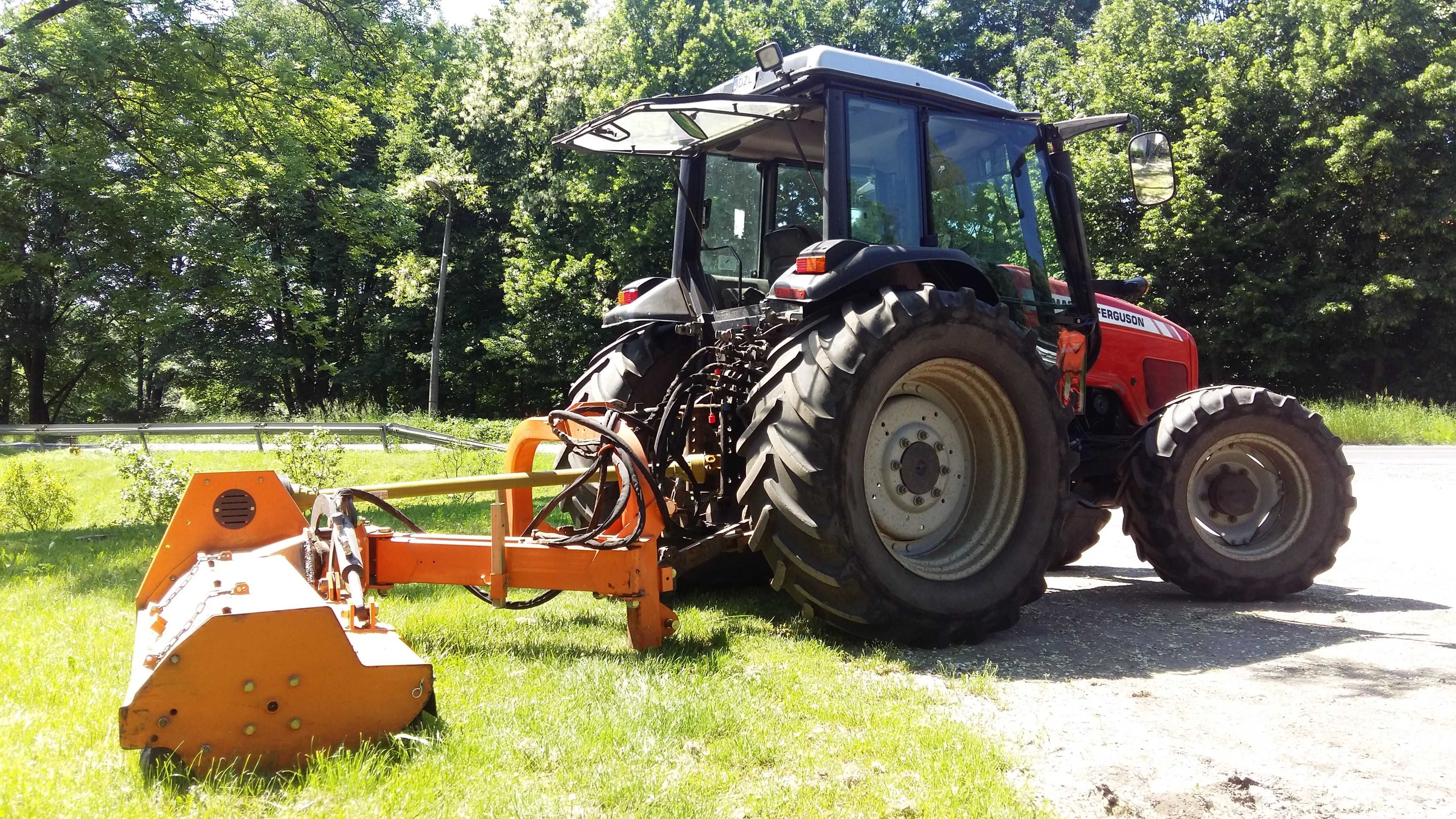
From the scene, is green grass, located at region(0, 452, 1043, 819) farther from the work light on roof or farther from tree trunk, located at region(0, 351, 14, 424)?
tree trunk, located at region(0, 351, 14, 424)

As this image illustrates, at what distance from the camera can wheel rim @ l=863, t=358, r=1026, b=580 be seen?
4352mm

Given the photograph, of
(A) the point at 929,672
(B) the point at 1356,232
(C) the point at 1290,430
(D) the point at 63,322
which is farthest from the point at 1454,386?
(D) the point at 63,322

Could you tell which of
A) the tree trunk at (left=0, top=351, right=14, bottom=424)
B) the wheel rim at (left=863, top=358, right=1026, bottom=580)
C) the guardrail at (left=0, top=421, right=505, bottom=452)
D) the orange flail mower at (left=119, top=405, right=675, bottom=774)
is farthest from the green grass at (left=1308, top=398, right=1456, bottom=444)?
the tree trunk at (left=0, top=351, right=14, bottom=424)

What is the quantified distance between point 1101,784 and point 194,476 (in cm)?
313

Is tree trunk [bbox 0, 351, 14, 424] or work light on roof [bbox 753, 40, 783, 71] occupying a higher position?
work light on roof [bbox 753, 40, 783, 71]

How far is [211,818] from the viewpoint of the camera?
2250 millimetres

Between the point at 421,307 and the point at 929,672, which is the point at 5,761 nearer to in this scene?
the point at 929,672

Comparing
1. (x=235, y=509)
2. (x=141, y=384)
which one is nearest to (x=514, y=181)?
(x=141, y=384)

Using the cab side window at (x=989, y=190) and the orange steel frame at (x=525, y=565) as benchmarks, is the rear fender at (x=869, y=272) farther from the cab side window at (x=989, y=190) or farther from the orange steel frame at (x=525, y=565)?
the orange steel frame at (x=525, y=565)

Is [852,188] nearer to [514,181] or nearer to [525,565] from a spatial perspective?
[525,565]

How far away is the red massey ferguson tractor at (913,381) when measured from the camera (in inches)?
155

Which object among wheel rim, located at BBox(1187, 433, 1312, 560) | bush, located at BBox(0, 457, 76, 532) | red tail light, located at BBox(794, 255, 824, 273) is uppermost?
red tail light, located at BBox(794, 255, 824, 273)

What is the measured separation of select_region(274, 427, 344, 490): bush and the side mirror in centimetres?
717

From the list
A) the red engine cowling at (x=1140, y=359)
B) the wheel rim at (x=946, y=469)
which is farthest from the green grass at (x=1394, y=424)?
the wheel rim at (x=946, y=469)
